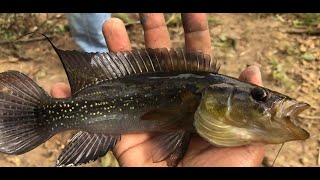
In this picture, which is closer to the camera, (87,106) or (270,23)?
(87,106)

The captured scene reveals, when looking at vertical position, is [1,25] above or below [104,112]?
above

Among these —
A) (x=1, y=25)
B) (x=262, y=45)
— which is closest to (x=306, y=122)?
(x=262, y=45)

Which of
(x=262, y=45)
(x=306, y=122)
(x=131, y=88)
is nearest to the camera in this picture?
(x=131, y=88)

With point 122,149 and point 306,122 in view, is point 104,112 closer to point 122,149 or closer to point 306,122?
point 122,149

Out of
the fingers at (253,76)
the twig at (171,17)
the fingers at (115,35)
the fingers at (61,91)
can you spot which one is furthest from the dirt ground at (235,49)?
the fingers at (253,76)

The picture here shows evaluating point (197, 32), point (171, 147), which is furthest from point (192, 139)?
point (197, 32)

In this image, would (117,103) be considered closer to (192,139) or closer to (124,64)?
(124,64)

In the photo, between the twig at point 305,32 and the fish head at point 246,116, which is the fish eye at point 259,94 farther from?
the twig at point 305,32
